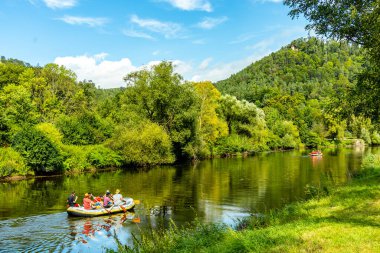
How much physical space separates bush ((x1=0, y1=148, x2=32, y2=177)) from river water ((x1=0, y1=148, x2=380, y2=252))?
2217 mm

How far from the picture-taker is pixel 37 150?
38594 mm

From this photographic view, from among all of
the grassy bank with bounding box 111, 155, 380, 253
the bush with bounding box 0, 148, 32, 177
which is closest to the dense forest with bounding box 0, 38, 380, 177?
the bush with bounding box 0, 148, 32, 177

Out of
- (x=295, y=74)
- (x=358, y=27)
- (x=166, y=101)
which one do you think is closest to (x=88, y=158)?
(x=166, y=101)

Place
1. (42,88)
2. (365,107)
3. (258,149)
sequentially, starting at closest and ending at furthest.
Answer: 1. (365,107)
2. (42,88)
3. (258,149)

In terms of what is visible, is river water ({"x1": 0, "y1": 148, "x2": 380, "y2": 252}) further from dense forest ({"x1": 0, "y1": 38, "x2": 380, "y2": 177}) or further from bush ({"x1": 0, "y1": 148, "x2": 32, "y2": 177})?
dense forest ({"x1": 0, "y1": 38, "x2": 380, "y2": 177})

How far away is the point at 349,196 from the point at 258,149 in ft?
191

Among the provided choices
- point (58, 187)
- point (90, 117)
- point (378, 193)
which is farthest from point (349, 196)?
point (90, 117)

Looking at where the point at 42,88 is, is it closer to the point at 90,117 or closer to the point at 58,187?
the point at 90,117

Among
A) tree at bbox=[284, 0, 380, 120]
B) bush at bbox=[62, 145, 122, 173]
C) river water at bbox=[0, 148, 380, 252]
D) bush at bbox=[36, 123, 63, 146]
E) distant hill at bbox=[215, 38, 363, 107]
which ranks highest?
distant hill at bbox=[215, 38, 363, 107]

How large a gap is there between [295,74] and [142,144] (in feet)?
414

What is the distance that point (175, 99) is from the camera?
2085 inches

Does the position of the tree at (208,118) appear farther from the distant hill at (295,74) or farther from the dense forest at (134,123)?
the distant hill at (295,74)

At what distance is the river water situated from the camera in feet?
58.1

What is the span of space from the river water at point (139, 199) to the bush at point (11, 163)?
2.22 meters
